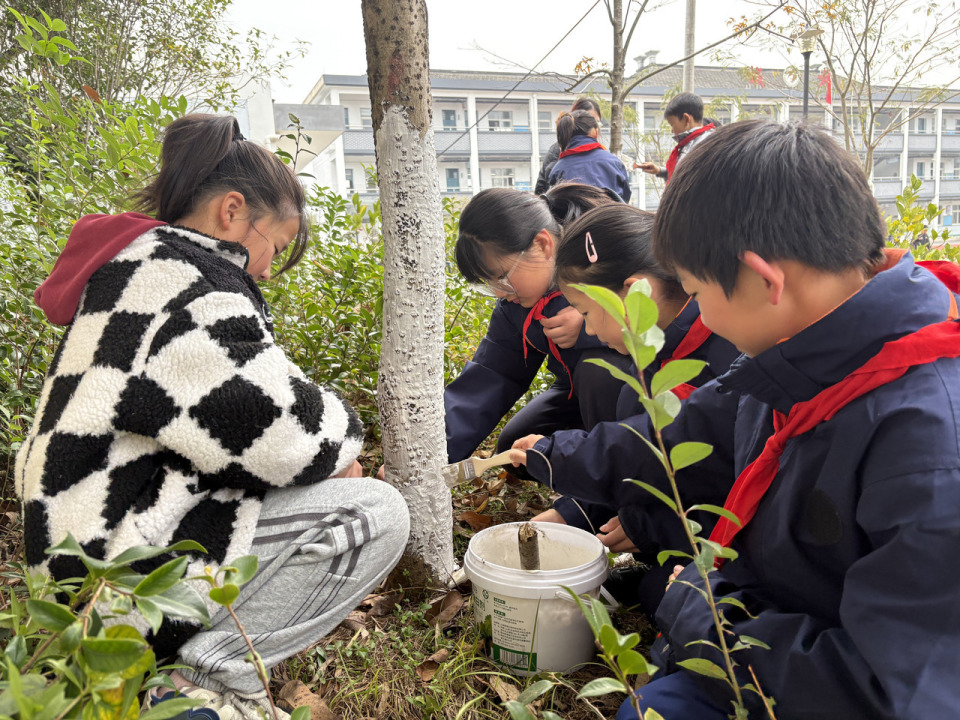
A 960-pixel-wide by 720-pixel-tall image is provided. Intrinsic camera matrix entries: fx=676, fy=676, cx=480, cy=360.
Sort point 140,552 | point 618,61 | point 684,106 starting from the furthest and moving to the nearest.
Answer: point 684,106 → point 618,61 → point 140,552

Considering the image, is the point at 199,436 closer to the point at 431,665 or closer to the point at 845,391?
the point at 431,665

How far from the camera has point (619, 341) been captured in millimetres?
1856

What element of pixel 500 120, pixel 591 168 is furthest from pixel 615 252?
pixel 500 120

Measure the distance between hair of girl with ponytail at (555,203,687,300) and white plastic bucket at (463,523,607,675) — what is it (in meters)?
0.78

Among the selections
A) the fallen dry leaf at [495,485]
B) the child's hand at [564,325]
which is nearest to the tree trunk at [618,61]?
the child's hand at [564,325]

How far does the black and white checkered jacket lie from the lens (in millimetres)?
1303

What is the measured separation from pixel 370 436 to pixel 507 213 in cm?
113

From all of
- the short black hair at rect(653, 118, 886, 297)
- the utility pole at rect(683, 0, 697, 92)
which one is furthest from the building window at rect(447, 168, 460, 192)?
the short black hair at rect(653, 118, 886, 297)

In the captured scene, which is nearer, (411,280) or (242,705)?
(242,705)

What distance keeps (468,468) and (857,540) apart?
1171 millimetres

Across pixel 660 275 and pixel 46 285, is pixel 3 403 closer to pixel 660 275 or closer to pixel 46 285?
pixel 46 285

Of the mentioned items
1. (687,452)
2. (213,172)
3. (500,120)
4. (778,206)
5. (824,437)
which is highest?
(500,120)

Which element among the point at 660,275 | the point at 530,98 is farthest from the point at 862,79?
the point at 530,98

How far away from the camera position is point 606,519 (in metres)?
2.37
